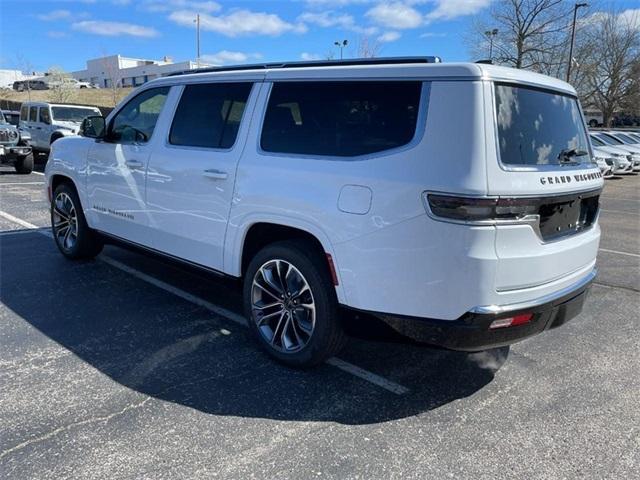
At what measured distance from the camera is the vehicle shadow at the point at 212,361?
3.12 m

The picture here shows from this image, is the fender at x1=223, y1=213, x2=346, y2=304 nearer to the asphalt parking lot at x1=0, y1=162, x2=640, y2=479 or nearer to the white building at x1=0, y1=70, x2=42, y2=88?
the asphalt parking lot at x1=0, y1=162, x2=640, y2=479

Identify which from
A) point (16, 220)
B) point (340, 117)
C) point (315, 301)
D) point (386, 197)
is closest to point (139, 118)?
point (340, 117)

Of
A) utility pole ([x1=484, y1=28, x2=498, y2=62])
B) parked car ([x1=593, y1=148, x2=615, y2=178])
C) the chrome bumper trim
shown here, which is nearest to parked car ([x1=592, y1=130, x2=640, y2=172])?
parked car ([x1=593, y1=148, x2=615, y2=178])

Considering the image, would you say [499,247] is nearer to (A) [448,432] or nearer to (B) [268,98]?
(A) [448,432]

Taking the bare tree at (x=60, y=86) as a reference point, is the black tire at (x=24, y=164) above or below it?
below

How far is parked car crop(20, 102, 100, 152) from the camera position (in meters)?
16.2

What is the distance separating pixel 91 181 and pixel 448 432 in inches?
163

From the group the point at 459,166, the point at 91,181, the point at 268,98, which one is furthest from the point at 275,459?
the point at 91,181

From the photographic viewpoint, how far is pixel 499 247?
265 centimetres

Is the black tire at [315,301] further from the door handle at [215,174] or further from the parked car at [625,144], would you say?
the parked car at [625,144]

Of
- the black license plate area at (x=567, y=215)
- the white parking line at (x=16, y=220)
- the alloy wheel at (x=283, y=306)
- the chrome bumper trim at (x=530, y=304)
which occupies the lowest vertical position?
the white parking line at (x=16, y=220)

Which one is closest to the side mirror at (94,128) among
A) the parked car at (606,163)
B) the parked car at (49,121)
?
the parked car at (49,121)

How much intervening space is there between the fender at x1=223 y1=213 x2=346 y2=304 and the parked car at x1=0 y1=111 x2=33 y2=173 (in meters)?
13.6

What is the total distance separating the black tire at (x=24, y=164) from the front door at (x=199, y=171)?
12.8 meters
